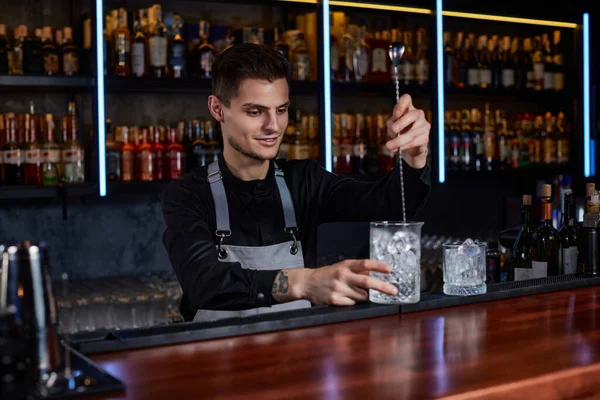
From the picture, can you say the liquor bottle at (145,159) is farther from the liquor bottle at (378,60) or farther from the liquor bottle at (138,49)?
the liquor bottle at (378,60)

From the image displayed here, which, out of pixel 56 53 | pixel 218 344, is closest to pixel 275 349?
pixel 218 344

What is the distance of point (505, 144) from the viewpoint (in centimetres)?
427

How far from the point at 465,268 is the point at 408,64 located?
237 cm

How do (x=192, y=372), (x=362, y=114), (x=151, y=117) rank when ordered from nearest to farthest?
(x=192, y=372)
(x=151, y=117)
(x=362, y=114)

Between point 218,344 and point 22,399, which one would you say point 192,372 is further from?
point 22,399

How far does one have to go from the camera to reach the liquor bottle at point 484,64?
162 inches

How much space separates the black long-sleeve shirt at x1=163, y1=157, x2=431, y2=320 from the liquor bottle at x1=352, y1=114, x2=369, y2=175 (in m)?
1.37

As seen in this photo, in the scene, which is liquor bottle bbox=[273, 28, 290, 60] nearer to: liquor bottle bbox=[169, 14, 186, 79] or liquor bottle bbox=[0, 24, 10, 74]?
liquor bottle bbox=[169, 14, 186, 79]

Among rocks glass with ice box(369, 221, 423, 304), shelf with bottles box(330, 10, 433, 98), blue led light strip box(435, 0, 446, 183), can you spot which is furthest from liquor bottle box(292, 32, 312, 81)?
rocks glass with ice box(369, 221, 423, 304)

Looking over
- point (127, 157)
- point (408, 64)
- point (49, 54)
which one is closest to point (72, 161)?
point (127, 157)

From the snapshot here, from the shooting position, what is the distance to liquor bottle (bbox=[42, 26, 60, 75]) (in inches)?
124

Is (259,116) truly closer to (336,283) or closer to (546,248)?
(336,283)

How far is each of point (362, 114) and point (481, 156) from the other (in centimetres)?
69

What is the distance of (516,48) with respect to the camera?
4.29m
